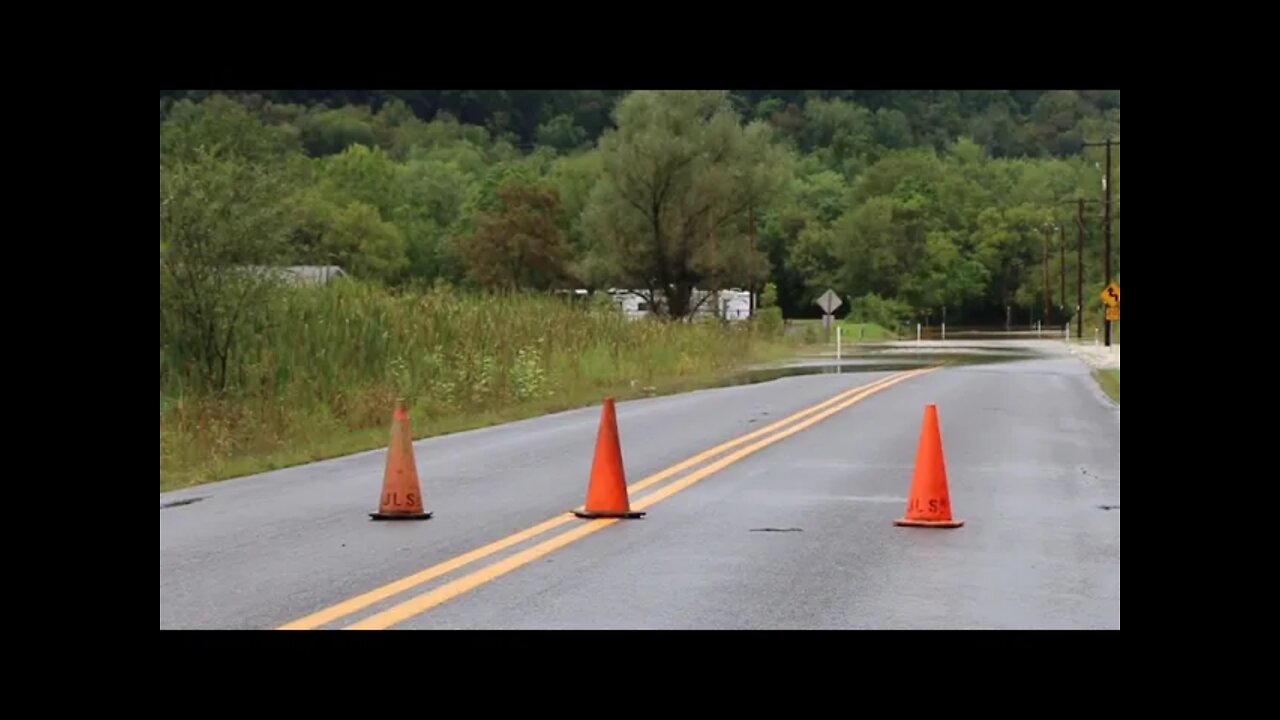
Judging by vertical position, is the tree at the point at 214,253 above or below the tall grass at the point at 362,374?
above

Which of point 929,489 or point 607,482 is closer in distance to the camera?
point 929,489

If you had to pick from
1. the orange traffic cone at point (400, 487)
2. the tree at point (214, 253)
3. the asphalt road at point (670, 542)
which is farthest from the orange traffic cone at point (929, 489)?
the tree at point (214, 253)

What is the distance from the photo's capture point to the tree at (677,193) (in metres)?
86.3

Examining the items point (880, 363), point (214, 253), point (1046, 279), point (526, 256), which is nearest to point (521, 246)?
point (526, 256)

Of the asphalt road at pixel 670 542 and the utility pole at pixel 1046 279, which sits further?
the utility pole at pixel 1046 279

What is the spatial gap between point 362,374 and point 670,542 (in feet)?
48.8

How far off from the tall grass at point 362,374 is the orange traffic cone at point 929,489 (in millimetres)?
7153

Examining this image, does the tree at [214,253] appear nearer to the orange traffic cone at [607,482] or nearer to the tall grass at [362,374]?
the tall grass at [362,374]

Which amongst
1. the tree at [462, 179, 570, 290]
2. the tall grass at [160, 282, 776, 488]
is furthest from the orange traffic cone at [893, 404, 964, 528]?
the tree at [462, 179, 570, 290]

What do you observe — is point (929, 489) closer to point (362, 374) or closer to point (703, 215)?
point (362, 374)

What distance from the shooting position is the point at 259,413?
71.5 feet

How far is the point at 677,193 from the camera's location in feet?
286

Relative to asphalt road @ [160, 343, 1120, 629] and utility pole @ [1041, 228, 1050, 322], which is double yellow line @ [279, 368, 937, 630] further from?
utility pole @ [1041, 228, 1050, 322]
